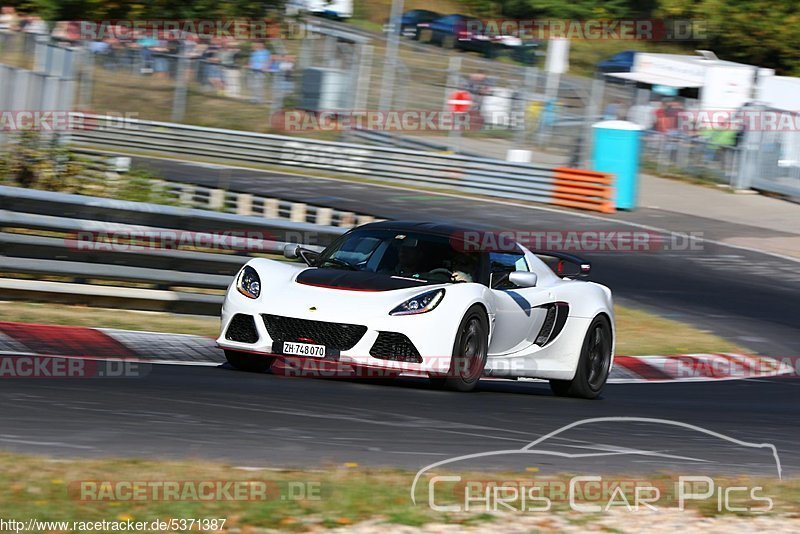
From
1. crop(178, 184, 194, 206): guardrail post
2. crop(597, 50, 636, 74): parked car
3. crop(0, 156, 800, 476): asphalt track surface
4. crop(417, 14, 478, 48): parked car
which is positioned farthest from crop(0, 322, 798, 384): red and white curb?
crop(417, 14, 478, 48): parked car

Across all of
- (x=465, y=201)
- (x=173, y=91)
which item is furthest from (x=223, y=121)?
(x=465, y=201)

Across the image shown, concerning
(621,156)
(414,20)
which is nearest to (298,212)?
(621,156)

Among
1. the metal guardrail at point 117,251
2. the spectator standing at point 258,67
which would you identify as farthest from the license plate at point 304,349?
the spectator standing at point 258,67

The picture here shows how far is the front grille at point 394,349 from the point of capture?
823cm

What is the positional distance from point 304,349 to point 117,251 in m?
3.26

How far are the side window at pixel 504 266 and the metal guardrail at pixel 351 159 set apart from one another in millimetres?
15159

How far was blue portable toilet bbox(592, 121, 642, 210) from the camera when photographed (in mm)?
24859

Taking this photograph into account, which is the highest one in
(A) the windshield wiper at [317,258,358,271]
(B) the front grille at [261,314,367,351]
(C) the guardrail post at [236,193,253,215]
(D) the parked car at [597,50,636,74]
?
(D) the parked car at [597,50,636,74]

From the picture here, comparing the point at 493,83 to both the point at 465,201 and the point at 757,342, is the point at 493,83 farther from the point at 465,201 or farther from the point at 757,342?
the point at 757,342

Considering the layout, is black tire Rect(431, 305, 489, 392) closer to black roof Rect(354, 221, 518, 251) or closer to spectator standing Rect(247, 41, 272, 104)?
black roof Rect(354, 221, 518, 251)

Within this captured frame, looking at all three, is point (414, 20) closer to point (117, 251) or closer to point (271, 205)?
point (271, 205)

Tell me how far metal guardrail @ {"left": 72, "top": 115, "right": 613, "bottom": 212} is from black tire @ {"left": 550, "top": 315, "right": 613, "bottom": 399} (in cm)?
1449

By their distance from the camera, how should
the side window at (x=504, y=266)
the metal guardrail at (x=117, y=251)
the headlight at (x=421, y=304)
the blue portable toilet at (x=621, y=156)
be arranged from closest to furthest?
the headlight at (x=421, y=304) < the side window at (x=504, y=266) < the metal guardrail at (x=117, y=251) < the blue portable toilet at (x=621, y=156)

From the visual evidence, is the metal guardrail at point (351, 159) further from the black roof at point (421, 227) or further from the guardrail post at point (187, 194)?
the black roof at point (421, 227)
